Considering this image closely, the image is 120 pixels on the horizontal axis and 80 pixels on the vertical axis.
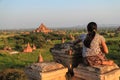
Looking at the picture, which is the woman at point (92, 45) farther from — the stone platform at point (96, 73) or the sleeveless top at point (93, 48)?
the stone platform at point (96, 73)

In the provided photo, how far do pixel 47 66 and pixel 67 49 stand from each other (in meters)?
0.49

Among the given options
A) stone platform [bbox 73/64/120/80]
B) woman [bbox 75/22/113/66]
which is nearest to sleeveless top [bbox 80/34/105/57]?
woman [bbox 75/22/113/66]

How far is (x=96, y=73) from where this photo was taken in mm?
2697

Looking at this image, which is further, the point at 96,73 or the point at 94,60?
the point at 94,60

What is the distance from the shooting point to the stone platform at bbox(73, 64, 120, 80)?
8.80 ft

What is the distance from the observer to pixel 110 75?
275cm

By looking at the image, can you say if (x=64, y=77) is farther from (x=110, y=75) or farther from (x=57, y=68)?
(x=110, y=75)

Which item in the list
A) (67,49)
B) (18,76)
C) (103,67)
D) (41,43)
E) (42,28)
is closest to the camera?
(103,67)

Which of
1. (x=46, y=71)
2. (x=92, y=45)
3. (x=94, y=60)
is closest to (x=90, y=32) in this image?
(x=92, y=45)

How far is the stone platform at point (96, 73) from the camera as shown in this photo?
8.80 feet

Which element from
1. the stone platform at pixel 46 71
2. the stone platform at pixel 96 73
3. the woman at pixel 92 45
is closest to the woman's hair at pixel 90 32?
the woman at pixel 92 45

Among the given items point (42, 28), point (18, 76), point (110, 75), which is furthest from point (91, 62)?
point (42, 28)

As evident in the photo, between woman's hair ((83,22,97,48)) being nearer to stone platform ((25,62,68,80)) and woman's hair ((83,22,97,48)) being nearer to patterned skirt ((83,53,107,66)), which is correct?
patterned skirt ((83,53,107,66))

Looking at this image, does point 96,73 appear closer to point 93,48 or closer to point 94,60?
point 94,60
